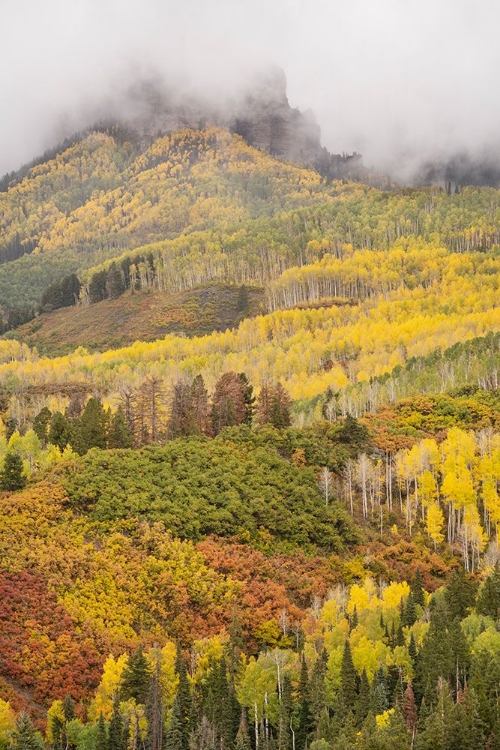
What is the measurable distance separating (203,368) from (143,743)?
106602 millimetres

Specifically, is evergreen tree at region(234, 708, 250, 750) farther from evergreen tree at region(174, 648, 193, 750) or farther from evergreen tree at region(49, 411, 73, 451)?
evergreen tree at region(49, 411, 73, 451)

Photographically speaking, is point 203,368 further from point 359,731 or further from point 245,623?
point 359,731

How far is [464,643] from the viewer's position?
181 ft

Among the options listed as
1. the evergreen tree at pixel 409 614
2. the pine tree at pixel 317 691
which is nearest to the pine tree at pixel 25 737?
the pine tree at pixel 317 691

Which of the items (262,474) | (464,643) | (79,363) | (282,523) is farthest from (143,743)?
(79,363)

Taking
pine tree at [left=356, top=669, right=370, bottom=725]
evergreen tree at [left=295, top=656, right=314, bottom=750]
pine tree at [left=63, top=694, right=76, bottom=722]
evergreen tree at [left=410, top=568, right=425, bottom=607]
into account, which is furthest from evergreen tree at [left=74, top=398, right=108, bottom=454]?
pine tree at [left=356, top=669, right=370, bottom=725]

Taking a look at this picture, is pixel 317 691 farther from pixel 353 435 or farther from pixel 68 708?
pixel 353 435

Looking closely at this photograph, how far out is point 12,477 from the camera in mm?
80938

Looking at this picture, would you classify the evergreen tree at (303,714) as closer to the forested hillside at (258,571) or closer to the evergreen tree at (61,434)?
the forested hillside at (258,571)

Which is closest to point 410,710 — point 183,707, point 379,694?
point 379,694

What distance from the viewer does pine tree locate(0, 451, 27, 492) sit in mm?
80750

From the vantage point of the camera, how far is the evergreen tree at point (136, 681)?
179ft

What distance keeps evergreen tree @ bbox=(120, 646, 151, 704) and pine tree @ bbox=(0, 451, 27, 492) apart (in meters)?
30.3

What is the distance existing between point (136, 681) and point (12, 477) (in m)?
31.9
